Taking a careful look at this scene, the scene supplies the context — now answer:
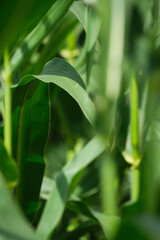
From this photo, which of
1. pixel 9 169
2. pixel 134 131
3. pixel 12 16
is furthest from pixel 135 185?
pixel 12 16

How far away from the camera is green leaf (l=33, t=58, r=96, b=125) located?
1.73 feet

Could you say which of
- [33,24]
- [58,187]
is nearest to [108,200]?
[58,187]

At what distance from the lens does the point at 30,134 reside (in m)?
0.62

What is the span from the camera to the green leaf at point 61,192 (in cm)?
47

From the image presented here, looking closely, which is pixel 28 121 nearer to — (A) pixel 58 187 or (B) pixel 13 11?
(A) pixel 58 187

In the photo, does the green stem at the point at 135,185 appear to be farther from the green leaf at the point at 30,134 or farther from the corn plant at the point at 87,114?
the green leaf at the point at 30,134

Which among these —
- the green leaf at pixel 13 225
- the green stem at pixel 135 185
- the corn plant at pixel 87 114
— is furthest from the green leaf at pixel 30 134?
the green leaf at pixel 13 225

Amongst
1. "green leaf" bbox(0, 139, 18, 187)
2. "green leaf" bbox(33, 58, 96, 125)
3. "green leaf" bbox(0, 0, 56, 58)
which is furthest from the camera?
"green leaf" bbox(33, 58, 96, 125)

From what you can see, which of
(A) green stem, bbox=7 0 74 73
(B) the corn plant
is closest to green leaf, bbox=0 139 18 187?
(B) the corn plant

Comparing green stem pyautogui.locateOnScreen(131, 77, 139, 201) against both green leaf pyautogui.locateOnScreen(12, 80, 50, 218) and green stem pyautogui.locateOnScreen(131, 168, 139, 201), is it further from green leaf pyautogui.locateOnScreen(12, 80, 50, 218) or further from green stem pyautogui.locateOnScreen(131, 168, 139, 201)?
green leaf pyautogui.locateOnScreen(12, 80, 50, 218)

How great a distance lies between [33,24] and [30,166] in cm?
18

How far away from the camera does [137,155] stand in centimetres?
54

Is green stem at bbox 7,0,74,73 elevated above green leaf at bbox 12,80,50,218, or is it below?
above

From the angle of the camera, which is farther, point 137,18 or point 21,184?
point 21,184
